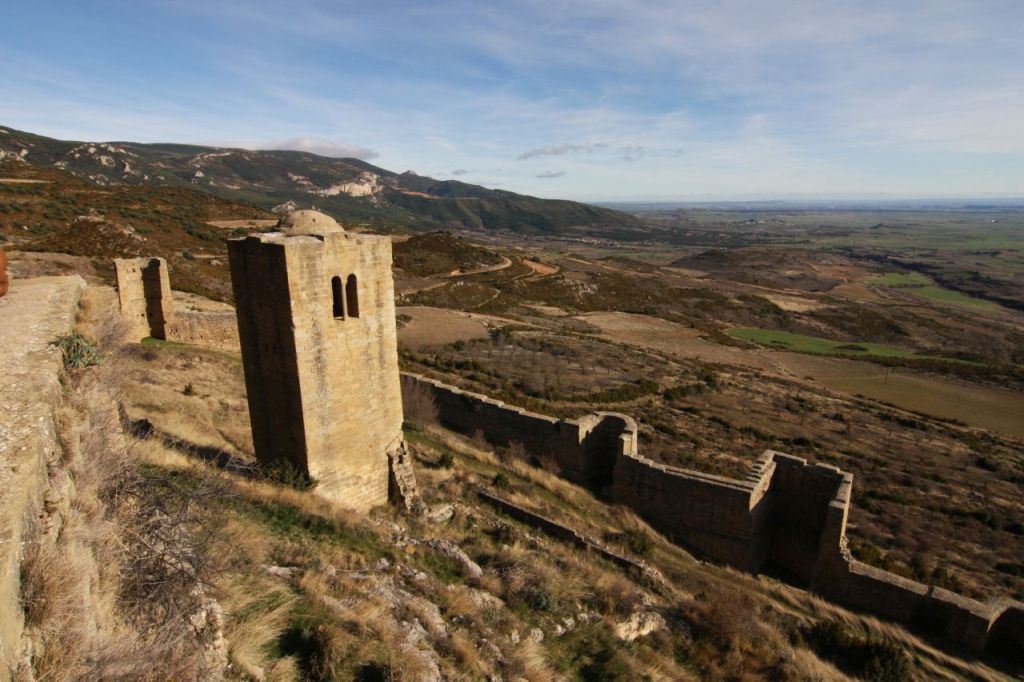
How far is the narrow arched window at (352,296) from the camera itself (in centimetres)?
850

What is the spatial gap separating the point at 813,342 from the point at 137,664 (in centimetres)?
5629

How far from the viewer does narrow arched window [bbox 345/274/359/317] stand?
8500 mm

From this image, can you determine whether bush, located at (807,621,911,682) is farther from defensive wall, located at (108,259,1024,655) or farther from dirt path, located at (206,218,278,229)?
dirt path, located at (206,218,278,229)

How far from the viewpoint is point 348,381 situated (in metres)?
8.74

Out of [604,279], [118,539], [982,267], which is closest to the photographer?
[118,539]

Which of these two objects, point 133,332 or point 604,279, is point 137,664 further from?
point 604,279

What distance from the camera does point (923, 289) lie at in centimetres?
9406

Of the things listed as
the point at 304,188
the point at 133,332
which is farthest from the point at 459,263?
the point at 304,188

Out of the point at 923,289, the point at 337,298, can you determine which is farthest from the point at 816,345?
the point at 923,289

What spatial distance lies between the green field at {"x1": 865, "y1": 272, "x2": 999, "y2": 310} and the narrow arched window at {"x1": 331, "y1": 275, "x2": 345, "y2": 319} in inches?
3837

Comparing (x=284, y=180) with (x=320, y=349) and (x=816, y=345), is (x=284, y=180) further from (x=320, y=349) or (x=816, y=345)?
(x=320, y=349)

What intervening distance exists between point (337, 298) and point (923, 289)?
112602mm

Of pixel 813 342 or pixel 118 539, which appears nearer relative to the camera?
pixel 118 539

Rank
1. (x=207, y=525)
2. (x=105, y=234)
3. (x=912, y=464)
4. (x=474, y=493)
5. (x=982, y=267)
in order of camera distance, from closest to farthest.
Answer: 1. (x=207, y=525)
2. (x=474, y=493)
3. (x=912, y=464)
4. (x=105, y=234)
5. (x=982, y=267)
